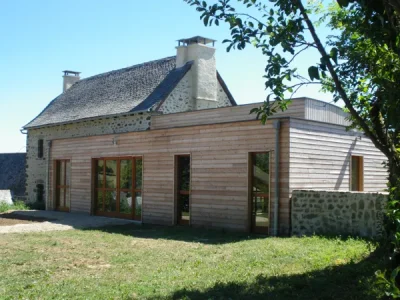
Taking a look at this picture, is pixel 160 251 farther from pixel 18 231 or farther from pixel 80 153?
pixel 80 153

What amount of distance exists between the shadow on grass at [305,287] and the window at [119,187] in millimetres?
9872

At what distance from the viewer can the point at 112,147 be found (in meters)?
17.1

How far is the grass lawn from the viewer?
6184 millimetres

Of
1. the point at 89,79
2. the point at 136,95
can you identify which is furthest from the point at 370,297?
the point at 89,79

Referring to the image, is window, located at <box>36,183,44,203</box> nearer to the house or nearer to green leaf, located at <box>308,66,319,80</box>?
the house

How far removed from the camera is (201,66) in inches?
834

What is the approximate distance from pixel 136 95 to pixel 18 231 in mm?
9508

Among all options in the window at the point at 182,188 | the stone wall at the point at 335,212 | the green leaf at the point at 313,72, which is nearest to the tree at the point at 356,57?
the green leaf at the point at 313,72

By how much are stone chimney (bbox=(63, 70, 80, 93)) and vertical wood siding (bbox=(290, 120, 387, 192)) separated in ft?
65.3

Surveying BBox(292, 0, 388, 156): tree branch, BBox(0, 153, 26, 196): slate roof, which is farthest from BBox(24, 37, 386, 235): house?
BBox(0, 153, 26, 196): slate roof

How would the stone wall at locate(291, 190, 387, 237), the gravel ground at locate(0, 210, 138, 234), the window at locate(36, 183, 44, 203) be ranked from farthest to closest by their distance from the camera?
the window at locate(36, 183, 44, 203) < the gravel ground at locate(0, 210, 138, 234) < the stone wall at locate(291, 190, 387, 237)

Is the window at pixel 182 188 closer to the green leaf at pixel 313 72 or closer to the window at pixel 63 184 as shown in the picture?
the window at pixel 63 184

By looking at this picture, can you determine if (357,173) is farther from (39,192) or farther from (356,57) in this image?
(39,192)

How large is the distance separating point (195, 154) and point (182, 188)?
129cm
